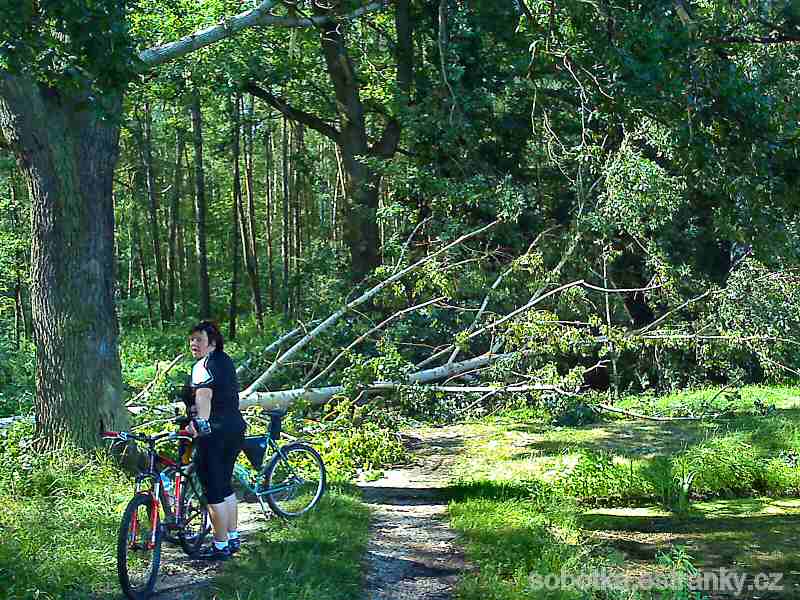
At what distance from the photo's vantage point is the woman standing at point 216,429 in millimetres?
6410

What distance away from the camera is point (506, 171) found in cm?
1645

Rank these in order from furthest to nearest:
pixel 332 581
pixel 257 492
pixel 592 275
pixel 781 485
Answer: pixel 592 275 < pixel 781 485 < pixel 257 492 < pixel 332 581

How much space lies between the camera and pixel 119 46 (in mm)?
6609

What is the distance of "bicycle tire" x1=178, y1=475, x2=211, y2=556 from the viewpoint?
6.46 m

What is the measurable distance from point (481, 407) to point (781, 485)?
5040 millimetres

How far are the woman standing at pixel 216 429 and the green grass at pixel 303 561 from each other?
11.8 inches

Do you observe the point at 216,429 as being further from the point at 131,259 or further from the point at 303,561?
the point at 131,259

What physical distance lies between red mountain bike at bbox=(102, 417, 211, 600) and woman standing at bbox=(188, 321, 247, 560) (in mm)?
138

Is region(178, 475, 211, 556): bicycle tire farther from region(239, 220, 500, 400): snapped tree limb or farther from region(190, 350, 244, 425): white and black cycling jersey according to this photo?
region(239, 220, 500, 400): snapped tree limb

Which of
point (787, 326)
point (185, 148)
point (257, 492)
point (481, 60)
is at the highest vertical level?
point (185, 148)

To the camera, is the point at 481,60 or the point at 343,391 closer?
the point at 343,391

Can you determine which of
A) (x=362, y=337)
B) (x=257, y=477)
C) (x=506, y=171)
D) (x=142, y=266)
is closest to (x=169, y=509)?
(x=257, y=477)

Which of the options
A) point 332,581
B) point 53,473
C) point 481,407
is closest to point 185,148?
point 481,407

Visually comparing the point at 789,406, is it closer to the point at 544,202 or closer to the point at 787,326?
the point at 787,326
